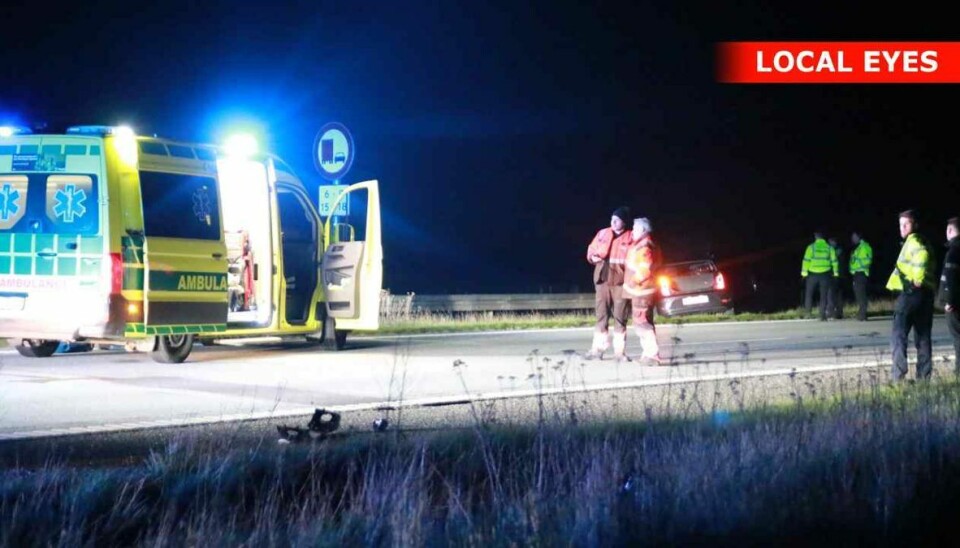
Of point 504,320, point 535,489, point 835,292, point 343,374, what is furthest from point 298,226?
point 835,292

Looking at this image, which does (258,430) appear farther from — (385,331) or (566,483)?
(385,331)

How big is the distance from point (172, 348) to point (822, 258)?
45.7ft

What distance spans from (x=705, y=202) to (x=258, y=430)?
176 ft

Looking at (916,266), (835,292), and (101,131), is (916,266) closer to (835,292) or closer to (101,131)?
A: (101,131)

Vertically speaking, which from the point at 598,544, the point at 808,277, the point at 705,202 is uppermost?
the point at 705,202

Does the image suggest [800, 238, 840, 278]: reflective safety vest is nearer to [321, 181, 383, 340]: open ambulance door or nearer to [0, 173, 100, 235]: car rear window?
[321, 181, 383, 340]: open ambulance door

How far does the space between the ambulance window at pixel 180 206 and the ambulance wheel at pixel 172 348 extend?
1.09 metres

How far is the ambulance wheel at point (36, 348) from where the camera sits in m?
14.3

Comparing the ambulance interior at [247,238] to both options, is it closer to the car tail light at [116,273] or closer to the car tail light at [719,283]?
the car tail light at [116,273]

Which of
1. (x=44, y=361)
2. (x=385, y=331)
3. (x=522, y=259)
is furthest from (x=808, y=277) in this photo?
(x=522, y=259)

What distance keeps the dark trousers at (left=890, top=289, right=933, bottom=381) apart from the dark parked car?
39.1 ft

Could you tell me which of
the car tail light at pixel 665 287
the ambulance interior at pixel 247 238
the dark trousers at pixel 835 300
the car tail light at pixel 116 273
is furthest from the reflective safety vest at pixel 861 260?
the car tail light at pixel 116 273

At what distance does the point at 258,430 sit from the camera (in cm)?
893

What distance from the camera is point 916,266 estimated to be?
38.3 ft
